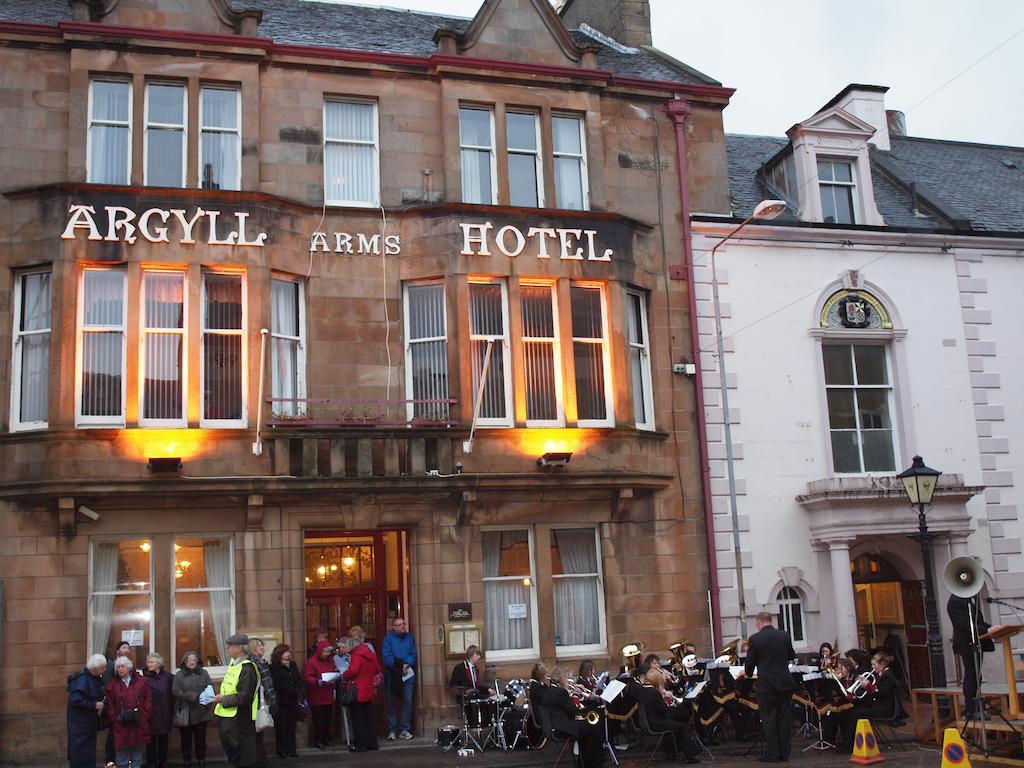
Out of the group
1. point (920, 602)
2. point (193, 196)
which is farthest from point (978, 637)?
point (193, 196)

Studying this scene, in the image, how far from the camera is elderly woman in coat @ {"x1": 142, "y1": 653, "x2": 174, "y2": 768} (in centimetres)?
1619

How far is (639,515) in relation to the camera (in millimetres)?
20750

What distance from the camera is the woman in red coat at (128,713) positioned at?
1529 centimetres

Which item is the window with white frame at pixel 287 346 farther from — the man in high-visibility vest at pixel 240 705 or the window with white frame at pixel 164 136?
the man in high-visibility vest at pixel 240 705

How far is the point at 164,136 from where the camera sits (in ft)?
64.5

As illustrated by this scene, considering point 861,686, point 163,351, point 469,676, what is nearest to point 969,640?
point 861,686

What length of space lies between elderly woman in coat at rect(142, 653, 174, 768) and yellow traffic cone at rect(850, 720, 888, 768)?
31.1ft

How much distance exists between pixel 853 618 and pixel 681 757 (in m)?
6.24

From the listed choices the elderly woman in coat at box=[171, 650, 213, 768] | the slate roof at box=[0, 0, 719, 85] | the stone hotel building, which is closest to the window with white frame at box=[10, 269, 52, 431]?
the stone hotel building

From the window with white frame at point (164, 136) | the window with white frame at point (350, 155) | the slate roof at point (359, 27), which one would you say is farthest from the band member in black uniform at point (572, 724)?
the slate roof at point (359, 27)

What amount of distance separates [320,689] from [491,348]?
6350 millimetres

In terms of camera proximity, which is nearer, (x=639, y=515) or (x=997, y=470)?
(x=639, y=515)

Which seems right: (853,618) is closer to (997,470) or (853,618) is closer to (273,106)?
(997,470)

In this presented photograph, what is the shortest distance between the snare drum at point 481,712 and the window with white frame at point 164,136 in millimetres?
9808
